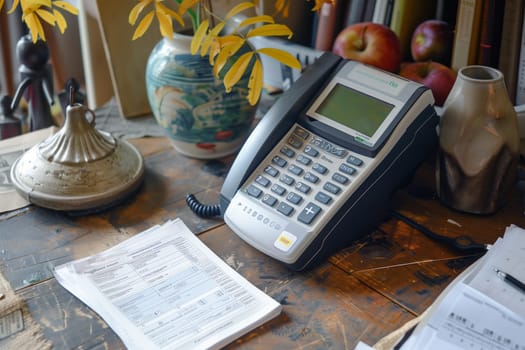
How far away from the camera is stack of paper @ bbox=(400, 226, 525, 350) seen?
0.60 metres

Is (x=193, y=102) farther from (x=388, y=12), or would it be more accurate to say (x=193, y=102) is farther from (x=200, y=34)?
(x=388, y=12)

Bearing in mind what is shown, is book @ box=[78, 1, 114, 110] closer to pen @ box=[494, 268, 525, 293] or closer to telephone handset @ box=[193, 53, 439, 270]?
telephone handset @ box=[193, 53, 439, 270]

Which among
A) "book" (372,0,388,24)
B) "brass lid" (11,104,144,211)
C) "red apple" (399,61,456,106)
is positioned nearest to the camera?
"brass lid" (11,104,144,211)

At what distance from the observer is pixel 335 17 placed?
43.0 inches

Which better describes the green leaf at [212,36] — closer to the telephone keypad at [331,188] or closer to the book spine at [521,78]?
the telephone keypad at [331,188]

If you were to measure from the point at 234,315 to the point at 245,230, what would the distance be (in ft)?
0.41

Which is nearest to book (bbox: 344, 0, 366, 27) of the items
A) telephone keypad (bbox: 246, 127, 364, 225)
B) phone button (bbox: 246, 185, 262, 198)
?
telephone keypad (bbox: 246, 127, 364, 225)

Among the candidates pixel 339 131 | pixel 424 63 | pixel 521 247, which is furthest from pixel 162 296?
pixel 424 63

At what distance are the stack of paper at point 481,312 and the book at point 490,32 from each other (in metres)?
0.35

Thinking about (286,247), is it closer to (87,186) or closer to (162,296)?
(162,296)

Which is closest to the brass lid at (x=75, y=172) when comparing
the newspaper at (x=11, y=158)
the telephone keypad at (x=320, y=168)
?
the newspaper at (x=11, y=158)

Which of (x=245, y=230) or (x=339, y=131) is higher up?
(x=339, y=131)

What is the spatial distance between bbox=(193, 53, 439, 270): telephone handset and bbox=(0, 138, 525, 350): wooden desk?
3cm

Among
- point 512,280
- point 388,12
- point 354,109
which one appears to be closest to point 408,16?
point 388,12
